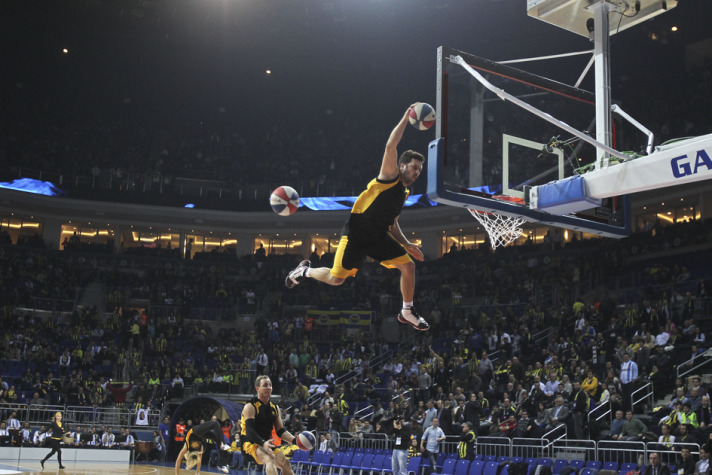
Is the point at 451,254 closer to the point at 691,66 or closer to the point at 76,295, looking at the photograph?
the point at 691,66

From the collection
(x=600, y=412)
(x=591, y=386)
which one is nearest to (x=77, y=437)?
(x=591, y=386)

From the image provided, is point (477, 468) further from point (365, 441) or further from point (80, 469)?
point (80, 469)

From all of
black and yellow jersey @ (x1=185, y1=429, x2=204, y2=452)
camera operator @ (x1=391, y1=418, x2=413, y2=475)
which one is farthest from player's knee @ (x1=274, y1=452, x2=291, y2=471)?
camera operator @ (x1=391, y1=418, x2=413, y2=475)

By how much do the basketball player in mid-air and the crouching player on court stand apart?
67.3 inches

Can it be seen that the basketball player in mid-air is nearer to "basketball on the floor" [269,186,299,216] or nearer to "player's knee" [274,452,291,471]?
"basketball on the floor" [269,186,299,216]

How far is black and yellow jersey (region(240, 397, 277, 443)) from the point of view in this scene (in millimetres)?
8789

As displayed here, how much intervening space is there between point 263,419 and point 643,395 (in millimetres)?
12538

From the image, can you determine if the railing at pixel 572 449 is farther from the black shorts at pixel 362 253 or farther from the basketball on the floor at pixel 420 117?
the basketball on the floor at pixel 420 117

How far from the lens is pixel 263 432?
887 cm

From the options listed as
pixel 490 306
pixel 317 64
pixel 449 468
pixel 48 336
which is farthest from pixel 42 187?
pixel 449 468

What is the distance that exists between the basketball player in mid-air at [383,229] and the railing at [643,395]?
11.2 metres

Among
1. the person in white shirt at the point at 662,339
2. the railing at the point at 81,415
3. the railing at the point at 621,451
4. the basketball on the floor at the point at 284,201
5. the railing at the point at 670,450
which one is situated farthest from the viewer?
the railing at the point at 81,415

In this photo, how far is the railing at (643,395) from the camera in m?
17.6

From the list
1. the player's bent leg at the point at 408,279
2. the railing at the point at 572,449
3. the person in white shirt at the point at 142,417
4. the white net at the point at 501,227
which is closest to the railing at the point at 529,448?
the railing at the point at 572,449
